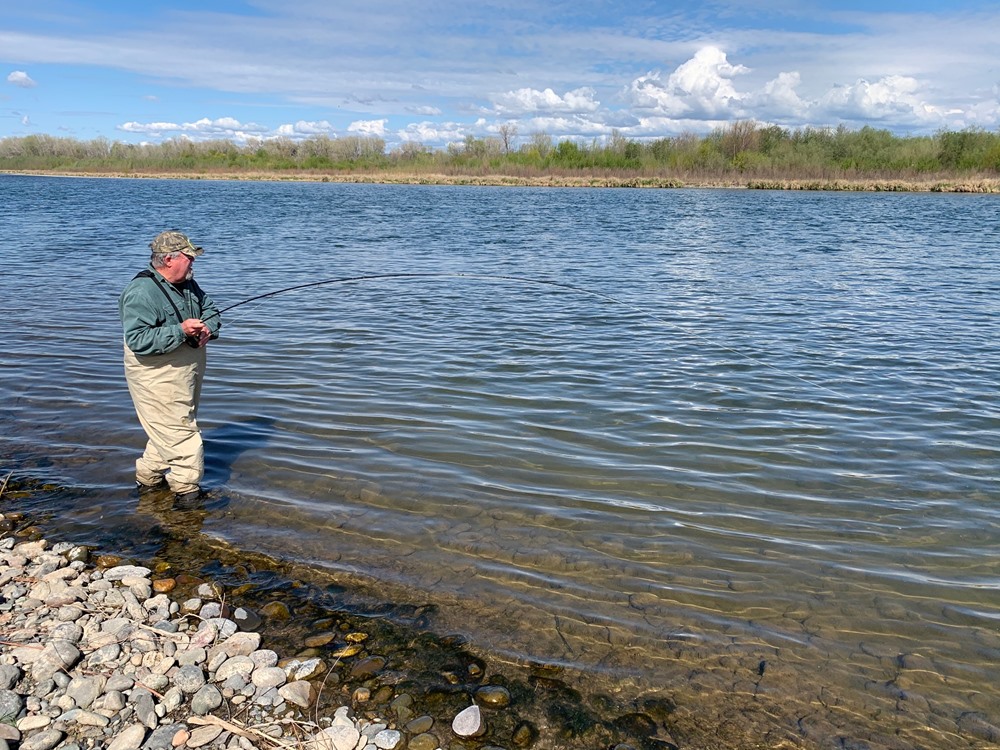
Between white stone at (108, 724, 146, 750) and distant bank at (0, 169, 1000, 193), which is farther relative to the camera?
distant bank at (0, 169, 1000, 193)

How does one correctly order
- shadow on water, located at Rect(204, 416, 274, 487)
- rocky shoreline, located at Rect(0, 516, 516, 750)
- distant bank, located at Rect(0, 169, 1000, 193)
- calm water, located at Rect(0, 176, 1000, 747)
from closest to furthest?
1. rocky shoreline, located at Rect(0, 516, 516, 750)
2. calm water, located at Rect(0, 176, 1000, 747)
3. shadow on water, located at Rect(204, 416, 274, 487)
4. distant bank, located at Rect(0, 169, 1000, 193)

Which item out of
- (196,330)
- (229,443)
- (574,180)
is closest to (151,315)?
(196,330)

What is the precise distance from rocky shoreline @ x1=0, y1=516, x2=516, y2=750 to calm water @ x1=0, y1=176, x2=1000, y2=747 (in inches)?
36.3

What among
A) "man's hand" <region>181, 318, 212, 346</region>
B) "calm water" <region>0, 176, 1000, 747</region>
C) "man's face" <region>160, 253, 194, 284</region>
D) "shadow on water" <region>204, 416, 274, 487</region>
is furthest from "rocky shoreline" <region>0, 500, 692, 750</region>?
"man's face" <region>160, 253, 194, 284</region>

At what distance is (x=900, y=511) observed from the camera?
643 centimetres

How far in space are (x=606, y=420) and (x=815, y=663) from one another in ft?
13.7

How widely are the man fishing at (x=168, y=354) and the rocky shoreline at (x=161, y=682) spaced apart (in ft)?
4.94

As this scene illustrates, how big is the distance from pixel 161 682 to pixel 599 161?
101131 mm

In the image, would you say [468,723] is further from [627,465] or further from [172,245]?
[172,245]

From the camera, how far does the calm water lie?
4672 mm

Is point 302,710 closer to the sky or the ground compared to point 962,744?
closer to the sky

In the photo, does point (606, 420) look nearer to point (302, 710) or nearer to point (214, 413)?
point (214, 413)

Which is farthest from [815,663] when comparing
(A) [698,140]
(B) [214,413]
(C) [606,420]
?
(A) [698,140]

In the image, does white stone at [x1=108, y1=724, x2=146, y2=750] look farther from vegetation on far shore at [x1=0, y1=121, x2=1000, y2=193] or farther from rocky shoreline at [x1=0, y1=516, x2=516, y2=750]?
vegetation on far shore at [x1=0, y1=121, x2=1000, y2=193]
